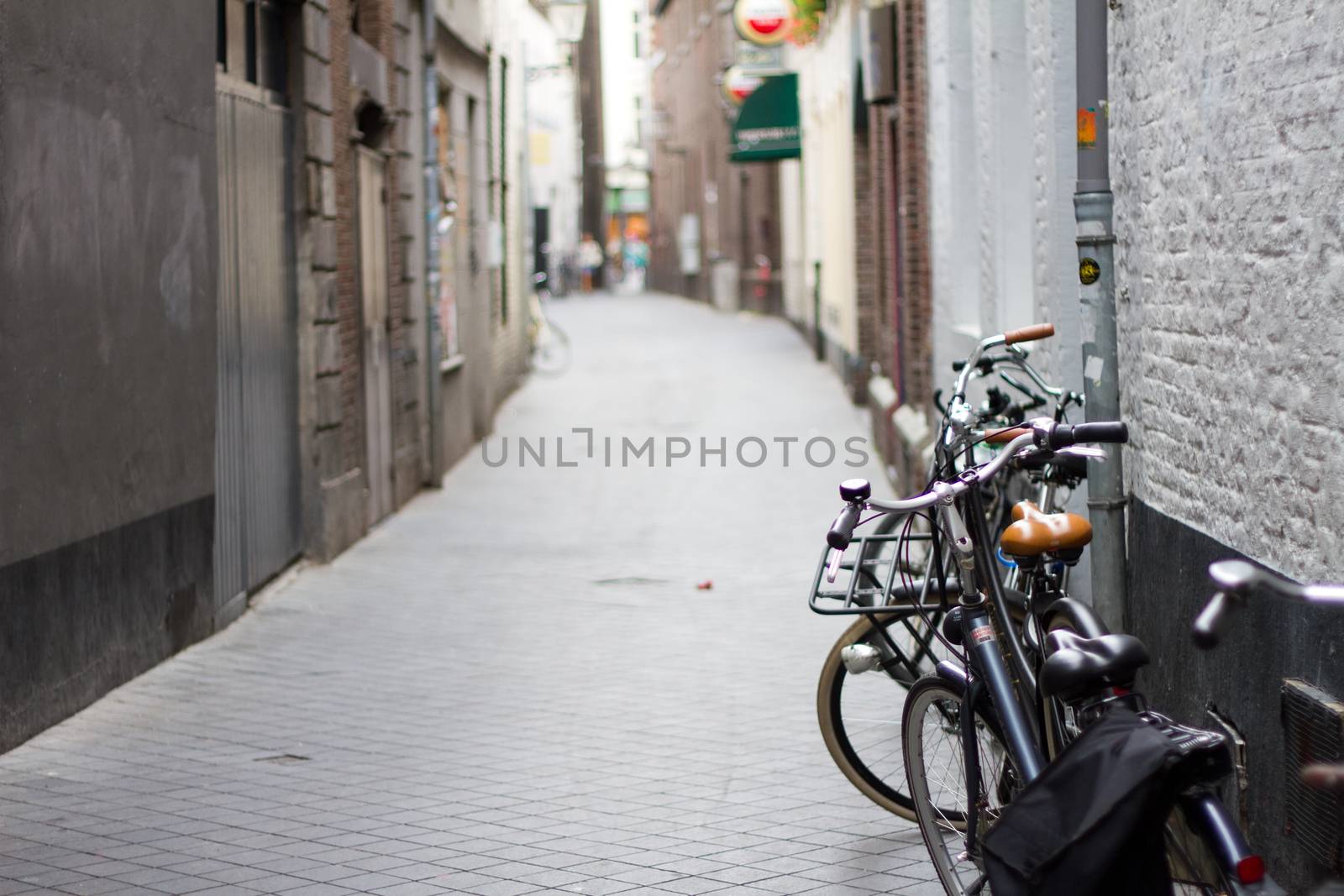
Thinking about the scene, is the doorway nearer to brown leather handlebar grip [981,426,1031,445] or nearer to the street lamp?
brown leather handlebar grip [981,426,1031,445]

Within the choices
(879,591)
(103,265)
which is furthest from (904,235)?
(879,591)

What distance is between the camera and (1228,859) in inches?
121

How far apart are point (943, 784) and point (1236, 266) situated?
5.22 feet

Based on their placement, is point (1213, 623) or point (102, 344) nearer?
point (1213, 623)

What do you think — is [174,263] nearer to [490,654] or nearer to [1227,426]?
[490,654]

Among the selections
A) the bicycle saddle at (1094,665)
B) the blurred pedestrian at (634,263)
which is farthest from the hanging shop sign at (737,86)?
the blurred pedestrian at (634,263)

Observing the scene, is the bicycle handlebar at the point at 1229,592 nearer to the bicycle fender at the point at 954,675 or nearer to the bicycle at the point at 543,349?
the bicycle fender at the point at 954,675

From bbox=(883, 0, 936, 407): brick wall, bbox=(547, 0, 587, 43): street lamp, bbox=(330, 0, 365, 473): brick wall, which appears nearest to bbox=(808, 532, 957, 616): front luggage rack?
bbox=(330, 0, 365, 473): brick wall

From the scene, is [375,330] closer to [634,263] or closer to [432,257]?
[432,257]

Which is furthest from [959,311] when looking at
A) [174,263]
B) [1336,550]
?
[1336,550]

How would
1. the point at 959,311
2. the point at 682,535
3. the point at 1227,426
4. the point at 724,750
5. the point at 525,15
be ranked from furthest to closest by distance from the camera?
1. the point at 525,15
2. the point at 682,535
3. the point at 959,311
4. the point at 724,750
5. the point at 1227,426

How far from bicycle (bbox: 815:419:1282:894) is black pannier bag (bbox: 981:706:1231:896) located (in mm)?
185

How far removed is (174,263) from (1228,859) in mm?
6184

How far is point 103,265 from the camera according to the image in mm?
7398
